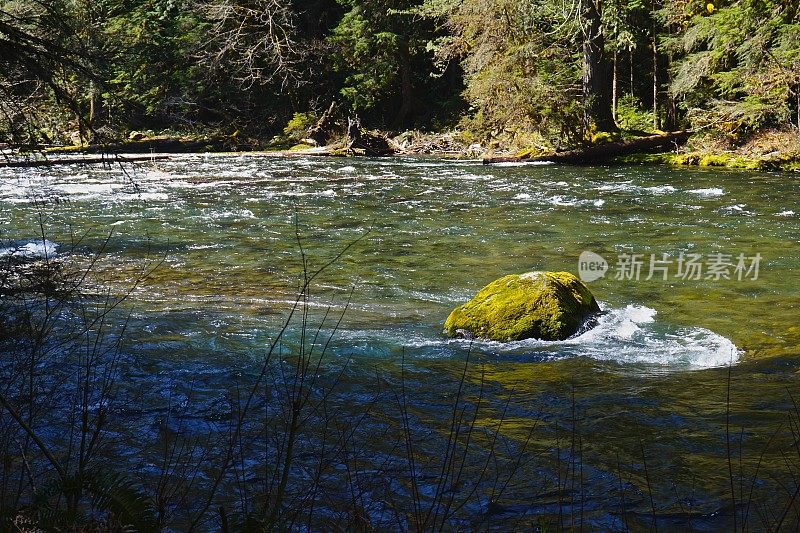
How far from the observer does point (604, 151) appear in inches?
955

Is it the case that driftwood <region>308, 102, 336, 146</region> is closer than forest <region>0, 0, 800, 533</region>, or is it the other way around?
forest <region>0, 0, 800, 533</region>

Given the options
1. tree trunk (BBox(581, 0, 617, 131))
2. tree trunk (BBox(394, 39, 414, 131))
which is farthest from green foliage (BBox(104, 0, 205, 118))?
tree trunk (BBox(581, 0, 617, 131))

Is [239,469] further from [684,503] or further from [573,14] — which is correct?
[573,14]

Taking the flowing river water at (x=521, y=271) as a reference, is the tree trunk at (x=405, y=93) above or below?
above

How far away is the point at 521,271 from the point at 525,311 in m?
2.93

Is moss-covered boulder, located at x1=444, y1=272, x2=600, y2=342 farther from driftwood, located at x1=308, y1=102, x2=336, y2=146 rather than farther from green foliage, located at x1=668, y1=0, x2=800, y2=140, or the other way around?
driftwood, located at x1=308, y1=102, x2=336, y2=146

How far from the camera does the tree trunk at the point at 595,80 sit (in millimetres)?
24797

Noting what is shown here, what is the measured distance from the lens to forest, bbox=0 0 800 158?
76.6ft

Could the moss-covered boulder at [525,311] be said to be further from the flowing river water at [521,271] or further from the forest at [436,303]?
the flowing river water at [521,271]

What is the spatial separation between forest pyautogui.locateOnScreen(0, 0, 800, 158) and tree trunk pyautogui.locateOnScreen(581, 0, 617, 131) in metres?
0.05

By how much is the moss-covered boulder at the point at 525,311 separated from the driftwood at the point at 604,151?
1701 cm

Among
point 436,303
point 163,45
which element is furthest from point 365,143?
point 436,303

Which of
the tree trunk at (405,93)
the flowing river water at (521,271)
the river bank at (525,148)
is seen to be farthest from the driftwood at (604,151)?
the tree trunk at (405,93)

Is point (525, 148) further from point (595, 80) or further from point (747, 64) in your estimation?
point (747, 64)
